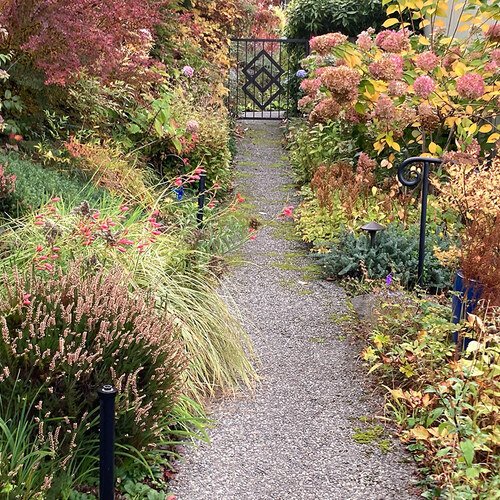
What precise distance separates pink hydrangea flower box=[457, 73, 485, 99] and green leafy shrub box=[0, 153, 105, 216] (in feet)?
9.74

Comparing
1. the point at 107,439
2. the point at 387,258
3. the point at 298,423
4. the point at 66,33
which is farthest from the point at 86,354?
the point at 66,33

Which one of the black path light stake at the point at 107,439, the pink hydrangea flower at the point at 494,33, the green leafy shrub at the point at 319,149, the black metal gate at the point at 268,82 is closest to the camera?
the black path light stake at the point at 107,439

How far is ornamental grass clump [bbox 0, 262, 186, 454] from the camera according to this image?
8.55ft

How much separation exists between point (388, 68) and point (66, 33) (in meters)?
2.60

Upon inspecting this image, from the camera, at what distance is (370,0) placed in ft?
36.6

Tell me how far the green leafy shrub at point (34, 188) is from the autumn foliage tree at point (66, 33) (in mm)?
672

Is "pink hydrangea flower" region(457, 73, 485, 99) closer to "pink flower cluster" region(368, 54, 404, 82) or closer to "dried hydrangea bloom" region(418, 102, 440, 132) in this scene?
"dried hydrangea bloom" region(418, 102, 440, 132)

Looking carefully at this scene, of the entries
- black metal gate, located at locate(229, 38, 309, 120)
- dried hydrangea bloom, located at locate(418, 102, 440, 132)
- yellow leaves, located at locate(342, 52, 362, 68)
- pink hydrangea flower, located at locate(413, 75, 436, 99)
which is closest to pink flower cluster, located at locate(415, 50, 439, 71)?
pink hydrangea flower, located at locate(413, 75, 436, 99)

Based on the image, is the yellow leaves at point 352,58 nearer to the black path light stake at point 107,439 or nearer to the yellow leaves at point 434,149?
the yellow leaves at point 434,149

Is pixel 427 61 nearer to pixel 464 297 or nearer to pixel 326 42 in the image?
pixel 326 42

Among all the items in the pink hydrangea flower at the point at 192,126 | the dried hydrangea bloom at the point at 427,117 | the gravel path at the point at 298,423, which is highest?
the dried hydrangea bloom at the point at 427,117

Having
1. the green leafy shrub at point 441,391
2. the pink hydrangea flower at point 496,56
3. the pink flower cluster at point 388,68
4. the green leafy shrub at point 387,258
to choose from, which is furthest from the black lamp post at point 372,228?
→ the pink hydrangea flower at point 496,56

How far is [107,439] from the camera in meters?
2.13

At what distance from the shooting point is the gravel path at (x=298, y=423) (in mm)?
2881
